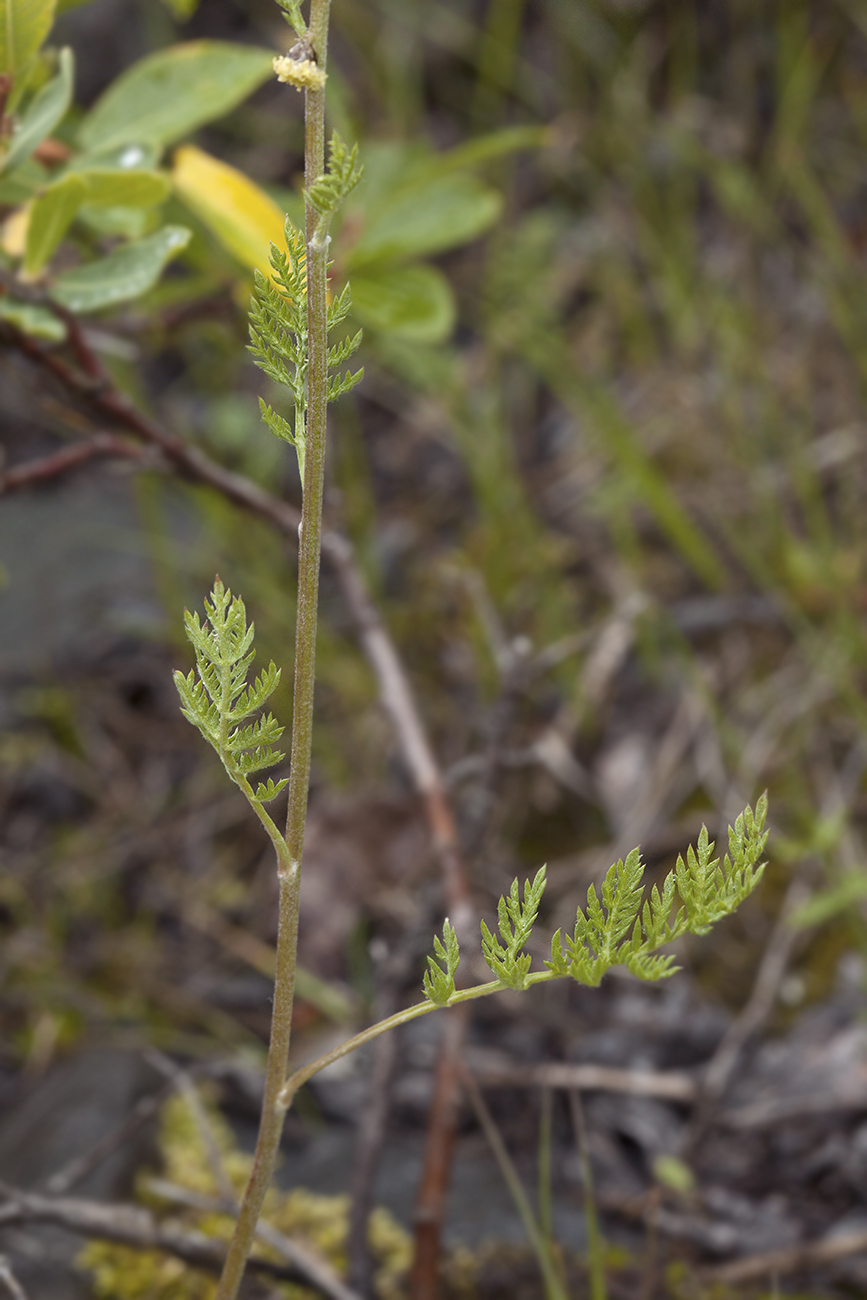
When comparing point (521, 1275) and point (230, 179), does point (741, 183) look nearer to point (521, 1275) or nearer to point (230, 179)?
point (230, 179)

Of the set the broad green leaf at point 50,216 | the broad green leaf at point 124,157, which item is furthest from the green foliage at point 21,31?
the broad green leaf at point 124,157

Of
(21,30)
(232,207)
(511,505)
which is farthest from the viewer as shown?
(511,505)

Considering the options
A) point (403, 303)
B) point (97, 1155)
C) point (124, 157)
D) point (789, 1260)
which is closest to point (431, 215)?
point (403, 303)

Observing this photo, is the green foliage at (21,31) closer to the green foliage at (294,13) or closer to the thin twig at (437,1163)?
the green foliage at (294,13)

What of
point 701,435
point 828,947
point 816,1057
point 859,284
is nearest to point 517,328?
point 701,435

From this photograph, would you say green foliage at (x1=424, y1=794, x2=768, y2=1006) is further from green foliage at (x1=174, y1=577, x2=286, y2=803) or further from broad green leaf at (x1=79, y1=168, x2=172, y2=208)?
broad green leaf at (x1=79, y1=168, x2=172, y2=208)

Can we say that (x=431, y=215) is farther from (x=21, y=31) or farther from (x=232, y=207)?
(x=21, y=31)
